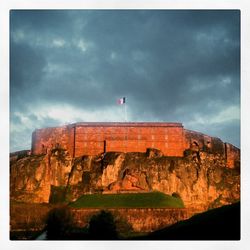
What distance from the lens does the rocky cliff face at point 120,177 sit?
53844mm

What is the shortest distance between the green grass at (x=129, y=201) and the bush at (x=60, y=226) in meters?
4.34

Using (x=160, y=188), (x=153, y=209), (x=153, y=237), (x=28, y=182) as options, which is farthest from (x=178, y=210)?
(x=28, y=182)

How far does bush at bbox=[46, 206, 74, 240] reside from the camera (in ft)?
124

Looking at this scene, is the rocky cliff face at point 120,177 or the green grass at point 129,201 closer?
the green grass at point 129,201

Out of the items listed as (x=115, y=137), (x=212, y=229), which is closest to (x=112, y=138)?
(x=115, y=137)

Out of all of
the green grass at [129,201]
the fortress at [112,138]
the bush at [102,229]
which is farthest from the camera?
the fortress at [112,138]

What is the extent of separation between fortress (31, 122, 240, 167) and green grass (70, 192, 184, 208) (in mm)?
6157

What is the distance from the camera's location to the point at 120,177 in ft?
180

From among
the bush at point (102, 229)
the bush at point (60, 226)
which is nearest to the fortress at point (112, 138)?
the bush at point (60, 226)

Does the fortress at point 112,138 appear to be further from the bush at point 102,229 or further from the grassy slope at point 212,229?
the grassy slope at point 212,229

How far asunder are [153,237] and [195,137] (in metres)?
22.6

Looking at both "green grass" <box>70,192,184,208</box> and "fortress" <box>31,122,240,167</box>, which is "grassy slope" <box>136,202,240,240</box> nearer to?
"green grass" <box>70,192,184,208</box>

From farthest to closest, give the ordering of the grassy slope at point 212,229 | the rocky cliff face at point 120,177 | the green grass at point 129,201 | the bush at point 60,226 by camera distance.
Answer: the rocky cliff face at point 120,177 < the green grass at point 129,201 < the bush at point 60,226 < the grassy slope at point 212,229

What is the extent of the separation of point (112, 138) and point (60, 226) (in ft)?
57.3
